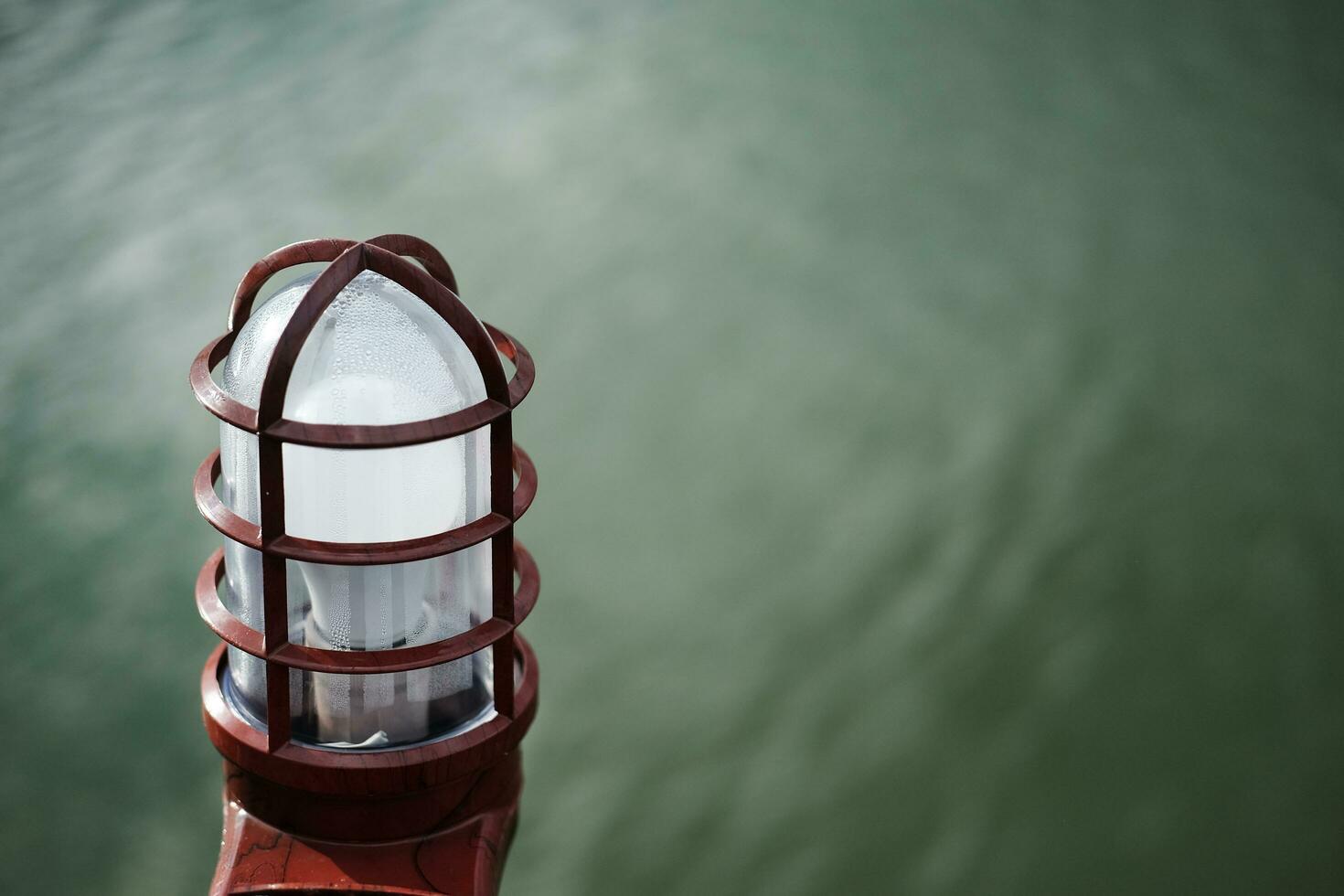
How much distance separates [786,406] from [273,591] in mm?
836

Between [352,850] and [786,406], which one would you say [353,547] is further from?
[786,406]

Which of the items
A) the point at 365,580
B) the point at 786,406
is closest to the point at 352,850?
the point at 365,580

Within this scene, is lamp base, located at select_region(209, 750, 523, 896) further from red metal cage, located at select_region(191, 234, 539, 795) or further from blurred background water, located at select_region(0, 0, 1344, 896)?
blurred background water, located at select_region(0, 0, 1344, 896)

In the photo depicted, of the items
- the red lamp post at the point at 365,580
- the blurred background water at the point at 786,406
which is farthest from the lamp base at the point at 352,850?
the blurred background water at the point at 786,406

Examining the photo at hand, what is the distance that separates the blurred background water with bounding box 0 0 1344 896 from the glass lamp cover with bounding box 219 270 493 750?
0.49m

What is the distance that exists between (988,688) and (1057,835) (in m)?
0.17

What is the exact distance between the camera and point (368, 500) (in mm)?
857

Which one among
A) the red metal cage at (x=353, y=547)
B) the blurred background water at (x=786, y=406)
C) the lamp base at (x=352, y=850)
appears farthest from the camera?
the blurred background water at (x=786, y=406)

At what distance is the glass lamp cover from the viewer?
85 cm

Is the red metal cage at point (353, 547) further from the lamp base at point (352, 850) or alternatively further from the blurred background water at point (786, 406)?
the blurred background water at point (786, 406)

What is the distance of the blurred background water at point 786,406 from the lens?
1.39 meters

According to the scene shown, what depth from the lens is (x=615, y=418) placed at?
156 centimetres

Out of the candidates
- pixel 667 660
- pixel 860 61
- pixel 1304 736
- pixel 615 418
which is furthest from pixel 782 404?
pixel 1304 736

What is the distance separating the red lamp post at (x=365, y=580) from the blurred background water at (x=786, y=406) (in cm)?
45
